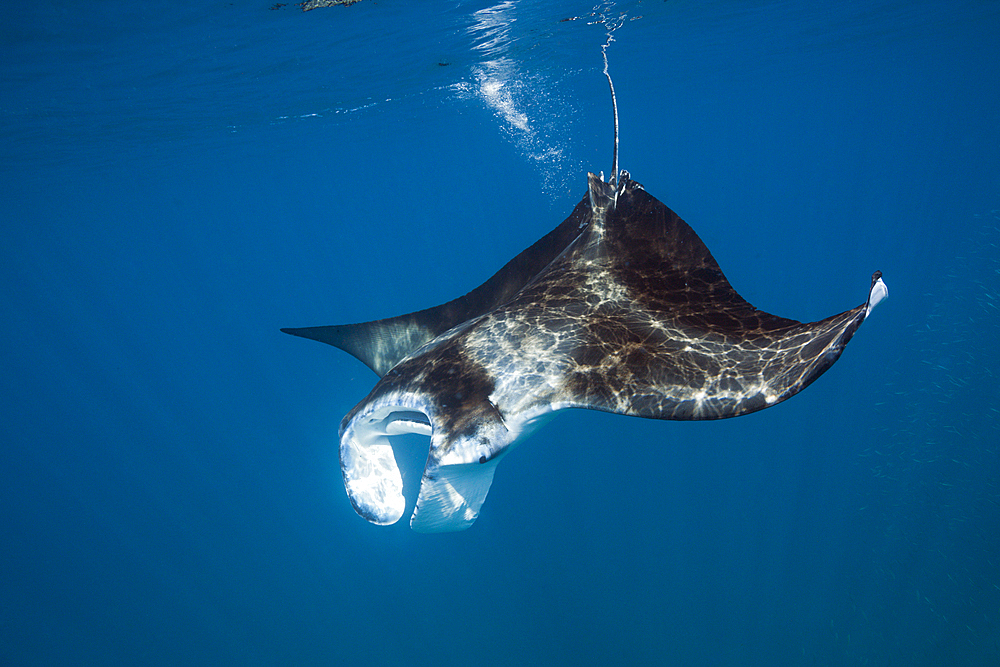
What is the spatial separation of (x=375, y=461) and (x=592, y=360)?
5.97 ft

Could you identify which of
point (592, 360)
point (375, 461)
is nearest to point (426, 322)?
point (375, 461)

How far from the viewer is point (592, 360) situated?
325 centimetres

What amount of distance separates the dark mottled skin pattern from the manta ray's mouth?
0.48 feet

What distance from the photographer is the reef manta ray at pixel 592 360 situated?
8.99 feet

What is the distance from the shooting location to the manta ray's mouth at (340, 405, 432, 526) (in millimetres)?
3438

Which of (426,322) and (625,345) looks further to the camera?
(426,322)

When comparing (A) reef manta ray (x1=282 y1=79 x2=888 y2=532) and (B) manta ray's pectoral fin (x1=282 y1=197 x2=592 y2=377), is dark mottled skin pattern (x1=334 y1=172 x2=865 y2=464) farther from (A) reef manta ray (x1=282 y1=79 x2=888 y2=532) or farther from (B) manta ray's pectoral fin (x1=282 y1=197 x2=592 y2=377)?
(B) manta ray's pectoral fin (x1=282 y1=197 x2=592 y2=377)

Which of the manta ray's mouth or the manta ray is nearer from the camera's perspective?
the manta ray

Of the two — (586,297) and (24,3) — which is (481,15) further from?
(586,297)

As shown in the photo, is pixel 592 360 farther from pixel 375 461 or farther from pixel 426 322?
pixel 426 322

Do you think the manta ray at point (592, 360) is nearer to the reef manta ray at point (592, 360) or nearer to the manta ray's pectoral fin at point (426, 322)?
the reef manta ray at point (592, 360)

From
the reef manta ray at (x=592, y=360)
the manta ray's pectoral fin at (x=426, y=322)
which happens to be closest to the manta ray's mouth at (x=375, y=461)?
the reef manta ray at (x=592, y=360)

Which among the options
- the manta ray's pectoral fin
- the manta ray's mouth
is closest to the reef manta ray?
the manta ray's mouth

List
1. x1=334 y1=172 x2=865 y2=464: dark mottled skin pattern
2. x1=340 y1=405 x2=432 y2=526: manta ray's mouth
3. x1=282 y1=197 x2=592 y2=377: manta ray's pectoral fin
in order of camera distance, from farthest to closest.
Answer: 1. x1=282 y1=197 x2=592 y2=377: manta ray's pectoral fin
2. x1=340 y1=405 x2=432 y2=526: manta ray's mouth
3. x1=334 y1=172 x2=865 y2=464: dark mottled skin pattern
